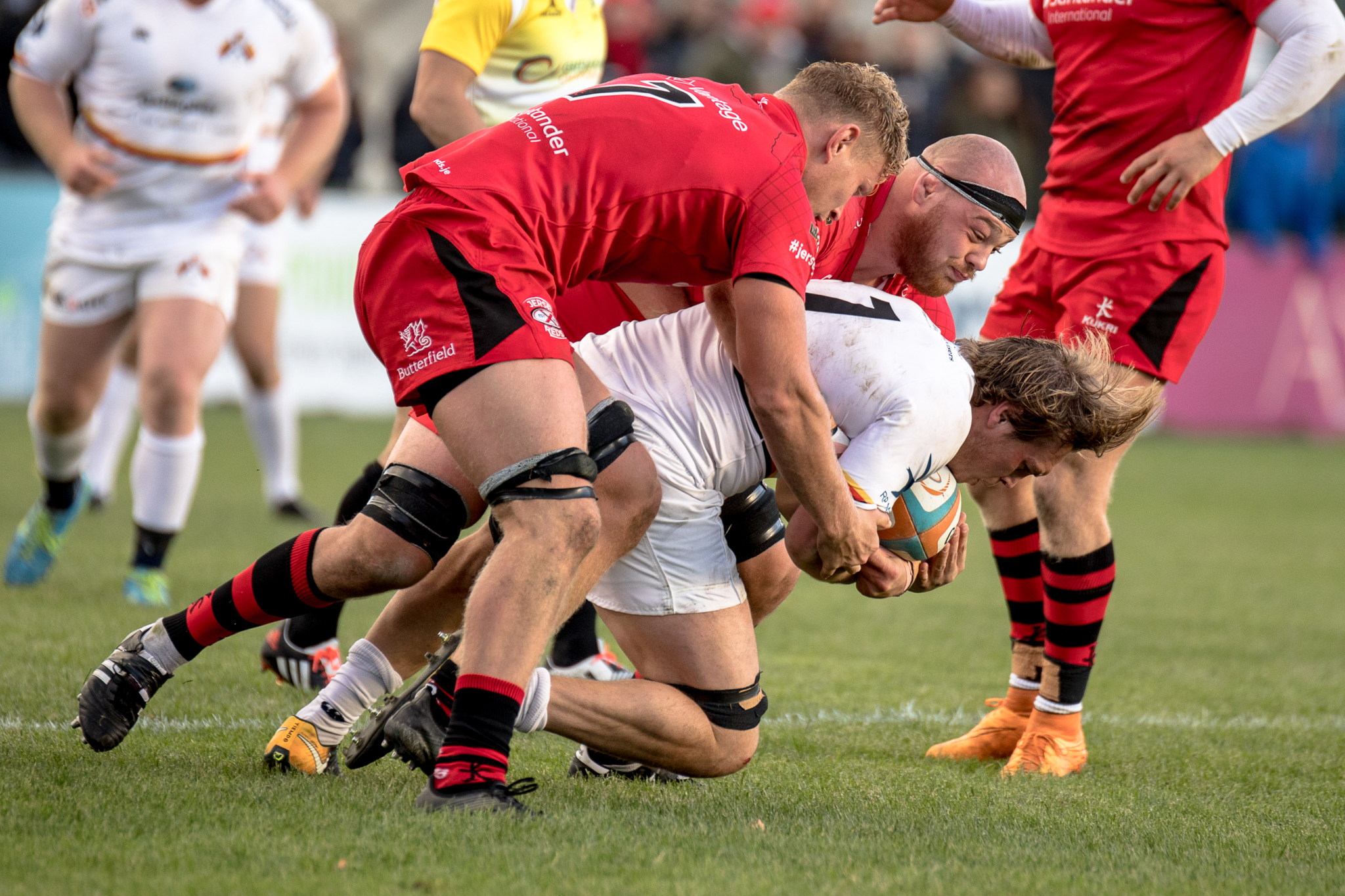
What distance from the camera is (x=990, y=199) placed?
3.63 m

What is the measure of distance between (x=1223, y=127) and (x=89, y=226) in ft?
13.5

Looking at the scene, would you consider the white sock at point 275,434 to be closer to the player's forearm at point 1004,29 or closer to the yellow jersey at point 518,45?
the yellow jersey at point 518,45

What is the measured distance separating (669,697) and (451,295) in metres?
1.05

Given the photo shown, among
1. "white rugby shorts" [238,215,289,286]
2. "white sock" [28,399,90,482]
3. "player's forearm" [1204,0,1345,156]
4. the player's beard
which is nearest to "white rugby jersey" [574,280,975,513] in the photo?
the player's beard

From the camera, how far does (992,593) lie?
705cm

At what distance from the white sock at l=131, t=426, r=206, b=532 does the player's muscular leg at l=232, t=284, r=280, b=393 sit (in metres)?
2.02

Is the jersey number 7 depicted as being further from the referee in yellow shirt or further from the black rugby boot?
the black rugby boot

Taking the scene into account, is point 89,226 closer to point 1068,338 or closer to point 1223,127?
point 1068,338

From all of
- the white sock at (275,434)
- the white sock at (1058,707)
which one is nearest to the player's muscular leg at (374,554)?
the white sock at (1058,707)

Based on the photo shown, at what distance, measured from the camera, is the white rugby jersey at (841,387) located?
3211 millimetres

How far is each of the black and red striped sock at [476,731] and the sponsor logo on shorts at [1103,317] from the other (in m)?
2.18

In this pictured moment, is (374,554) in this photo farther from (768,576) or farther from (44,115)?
(44,115)

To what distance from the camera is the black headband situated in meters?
3.63

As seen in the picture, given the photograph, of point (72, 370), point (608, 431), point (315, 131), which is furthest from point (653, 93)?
point (315, 131)
